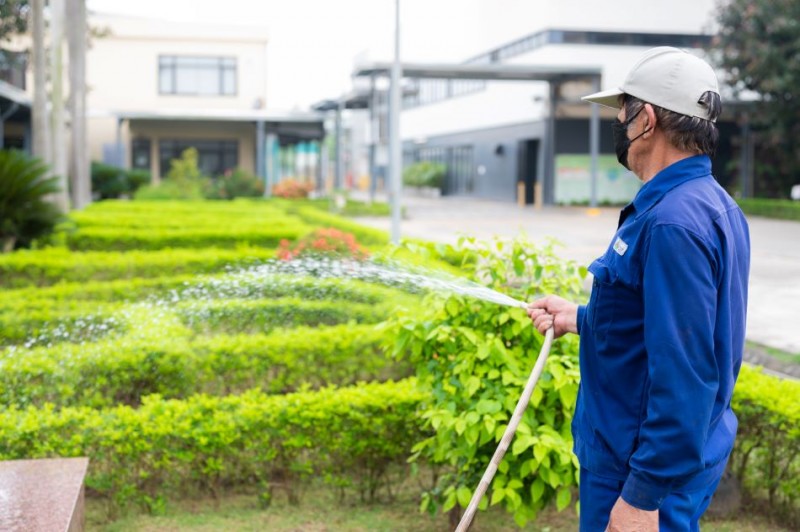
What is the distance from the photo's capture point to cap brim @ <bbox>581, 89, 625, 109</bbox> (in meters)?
2.48

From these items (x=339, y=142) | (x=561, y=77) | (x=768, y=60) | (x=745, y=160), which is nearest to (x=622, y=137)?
(x=768, y=60)

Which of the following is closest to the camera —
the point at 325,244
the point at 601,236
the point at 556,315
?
the point at 556,315

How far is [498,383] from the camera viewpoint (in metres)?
4.03

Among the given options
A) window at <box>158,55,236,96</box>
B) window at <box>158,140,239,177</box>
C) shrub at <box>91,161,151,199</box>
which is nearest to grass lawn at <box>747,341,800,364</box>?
shrub at <box>91,161,151,199</box>

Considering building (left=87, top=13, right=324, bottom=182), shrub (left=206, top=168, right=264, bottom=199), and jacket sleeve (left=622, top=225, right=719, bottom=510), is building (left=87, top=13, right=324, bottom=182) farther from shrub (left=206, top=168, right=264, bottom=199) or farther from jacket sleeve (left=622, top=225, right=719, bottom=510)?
jacket sleeve (left=622, top=225, right=719, bottom=510)

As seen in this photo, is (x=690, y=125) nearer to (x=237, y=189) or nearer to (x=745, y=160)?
(x=237, y=189)

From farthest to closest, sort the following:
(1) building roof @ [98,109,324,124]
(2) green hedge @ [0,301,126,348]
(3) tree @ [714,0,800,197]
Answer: (1) building roof @ [98,109,324,124]
(3) tree @ [714,0,800,197]
(2) green hedge @ [0,301,126,348]

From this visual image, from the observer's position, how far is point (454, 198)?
182 feet

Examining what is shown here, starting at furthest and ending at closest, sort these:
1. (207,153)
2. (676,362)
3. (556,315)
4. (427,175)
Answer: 1. (427,175)
2. (207,153)
3. (556,315)
4. (676,362)

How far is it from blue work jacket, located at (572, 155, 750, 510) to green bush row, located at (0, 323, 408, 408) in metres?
3.47

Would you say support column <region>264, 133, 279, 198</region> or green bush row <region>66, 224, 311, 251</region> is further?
support column <region>264, 133, 279, 198</region>

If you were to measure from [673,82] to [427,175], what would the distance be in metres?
56.4

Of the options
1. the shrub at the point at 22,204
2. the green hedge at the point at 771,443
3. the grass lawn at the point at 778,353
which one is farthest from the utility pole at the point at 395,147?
the green hedge at the point at 771,443

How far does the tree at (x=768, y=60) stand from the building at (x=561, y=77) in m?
1.96
